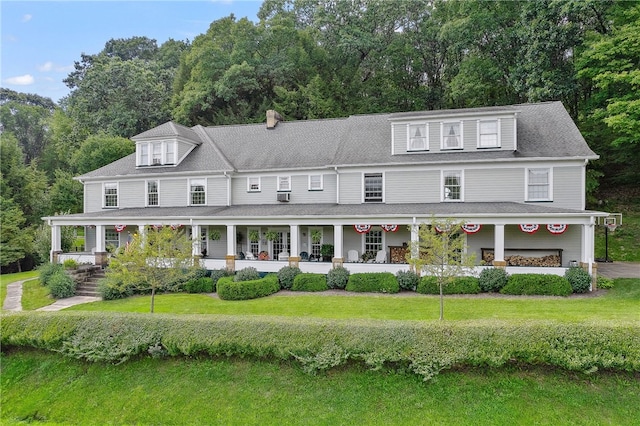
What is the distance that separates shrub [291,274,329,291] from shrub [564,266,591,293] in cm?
994

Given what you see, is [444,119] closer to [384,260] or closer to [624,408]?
[384,260]

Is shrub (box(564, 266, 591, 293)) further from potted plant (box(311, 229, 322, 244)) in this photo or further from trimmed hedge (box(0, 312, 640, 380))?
potted plant (box(311, 229, 322, 244))

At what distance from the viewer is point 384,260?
1892 cm

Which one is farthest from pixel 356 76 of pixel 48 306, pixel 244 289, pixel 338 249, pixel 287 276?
pixel 48 306

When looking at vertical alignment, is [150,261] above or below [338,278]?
above

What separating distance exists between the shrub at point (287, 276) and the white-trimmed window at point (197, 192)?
797 centimetres

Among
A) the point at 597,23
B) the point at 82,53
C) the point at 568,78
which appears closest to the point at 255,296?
the point at 568,78

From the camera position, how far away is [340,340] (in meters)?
8.33

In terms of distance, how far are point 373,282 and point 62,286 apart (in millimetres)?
14327

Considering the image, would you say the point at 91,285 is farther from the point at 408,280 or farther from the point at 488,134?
the point at 488,134

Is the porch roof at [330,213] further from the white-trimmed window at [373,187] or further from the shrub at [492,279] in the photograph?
the shrub at [492,279]

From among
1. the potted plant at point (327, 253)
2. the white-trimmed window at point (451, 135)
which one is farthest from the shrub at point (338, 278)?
the white-trimmed window at point (451, 135)

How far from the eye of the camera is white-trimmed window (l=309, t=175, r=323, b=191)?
2122 cm

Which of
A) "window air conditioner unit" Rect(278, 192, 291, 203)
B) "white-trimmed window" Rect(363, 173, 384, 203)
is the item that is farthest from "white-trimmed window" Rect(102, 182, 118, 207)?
"white-trimmed window" Rect(363, 173, 384, 203)
